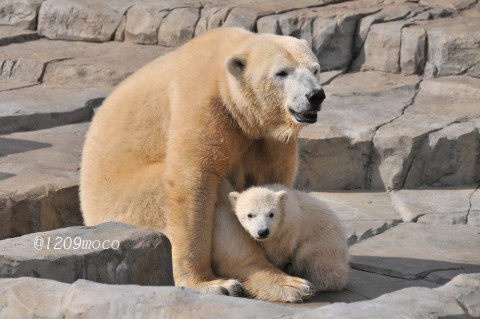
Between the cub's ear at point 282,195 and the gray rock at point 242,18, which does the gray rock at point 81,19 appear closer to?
the gray rock at point 242,18

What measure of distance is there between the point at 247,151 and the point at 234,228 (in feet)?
1.39

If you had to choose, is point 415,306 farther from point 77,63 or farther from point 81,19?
point 81,19

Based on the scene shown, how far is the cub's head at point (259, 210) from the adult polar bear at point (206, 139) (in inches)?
5.9

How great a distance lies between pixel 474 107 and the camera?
823 centimetres

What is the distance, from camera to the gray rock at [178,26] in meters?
10.3

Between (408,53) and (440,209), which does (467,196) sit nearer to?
(440,209)

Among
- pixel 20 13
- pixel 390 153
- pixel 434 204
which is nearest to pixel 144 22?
pixel 20 13

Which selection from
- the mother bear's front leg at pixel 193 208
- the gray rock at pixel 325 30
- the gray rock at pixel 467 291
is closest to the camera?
the gray rock at pixel 467 291

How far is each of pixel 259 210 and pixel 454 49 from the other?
14.2ft

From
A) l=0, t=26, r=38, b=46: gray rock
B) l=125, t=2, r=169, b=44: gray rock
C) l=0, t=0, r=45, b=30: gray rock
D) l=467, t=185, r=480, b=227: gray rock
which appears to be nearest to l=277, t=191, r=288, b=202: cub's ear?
l=467, t=185, r=480, b=227: gray rock

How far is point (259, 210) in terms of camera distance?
5.15 metres

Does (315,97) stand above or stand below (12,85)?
above

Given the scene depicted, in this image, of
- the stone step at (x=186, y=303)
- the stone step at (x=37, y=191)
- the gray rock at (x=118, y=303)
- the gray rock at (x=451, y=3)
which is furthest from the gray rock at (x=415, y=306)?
the gray rock at (x=451, y=3)

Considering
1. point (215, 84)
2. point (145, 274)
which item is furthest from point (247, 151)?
point (145, 274)
